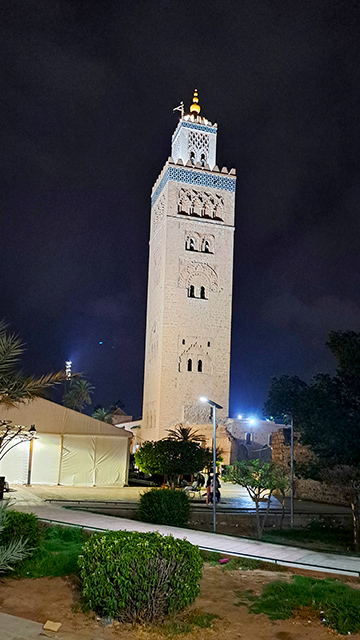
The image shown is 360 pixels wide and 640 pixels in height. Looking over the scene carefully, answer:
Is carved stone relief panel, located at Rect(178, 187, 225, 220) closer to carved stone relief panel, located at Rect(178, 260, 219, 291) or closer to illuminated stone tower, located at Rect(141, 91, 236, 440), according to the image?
illuminated stone tower, located at Rect(141, 91, 236, 440)

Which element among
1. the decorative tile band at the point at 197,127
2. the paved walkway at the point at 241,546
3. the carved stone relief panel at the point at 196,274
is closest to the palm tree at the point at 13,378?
the paved walkway at the point at 241,546

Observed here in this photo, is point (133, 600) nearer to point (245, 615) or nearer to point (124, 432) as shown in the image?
point (245, 615)

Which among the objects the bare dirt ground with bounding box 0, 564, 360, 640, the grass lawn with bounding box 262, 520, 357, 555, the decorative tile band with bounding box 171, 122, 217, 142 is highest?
the decorative tile band with bounding box 171, 122, 217, 142

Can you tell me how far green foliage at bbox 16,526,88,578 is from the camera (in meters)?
6.86

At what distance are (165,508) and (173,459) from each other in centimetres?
698

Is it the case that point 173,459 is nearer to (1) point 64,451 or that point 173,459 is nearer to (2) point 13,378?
(1) point 64,451

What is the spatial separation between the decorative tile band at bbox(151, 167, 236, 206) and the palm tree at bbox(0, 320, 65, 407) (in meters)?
36.1

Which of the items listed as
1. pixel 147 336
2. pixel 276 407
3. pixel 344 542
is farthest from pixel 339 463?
pixel 147 336

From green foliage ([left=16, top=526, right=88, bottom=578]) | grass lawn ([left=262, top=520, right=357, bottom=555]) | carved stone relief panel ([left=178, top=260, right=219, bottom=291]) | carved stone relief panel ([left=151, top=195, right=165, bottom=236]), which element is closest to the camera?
green foliage ([left=16, top=526, right=88, bottom=578])

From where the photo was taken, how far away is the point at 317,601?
18.9 ft

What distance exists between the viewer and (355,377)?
523 inches

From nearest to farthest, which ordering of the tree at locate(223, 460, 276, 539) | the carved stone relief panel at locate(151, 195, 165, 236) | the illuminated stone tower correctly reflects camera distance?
the tree at locate(223, 460, 276, 539), the illuminated stone tower, the carved stone relief panel at locate(151, 195, 165, 236)

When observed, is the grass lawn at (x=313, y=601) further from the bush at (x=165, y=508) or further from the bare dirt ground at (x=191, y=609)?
the bush at (x=165, y=508)

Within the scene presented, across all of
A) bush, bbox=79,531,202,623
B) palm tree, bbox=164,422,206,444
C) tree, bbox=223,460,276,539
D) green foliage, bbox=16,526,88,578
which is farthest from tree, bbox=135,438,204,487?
bush, bbox=79,531,202,623
